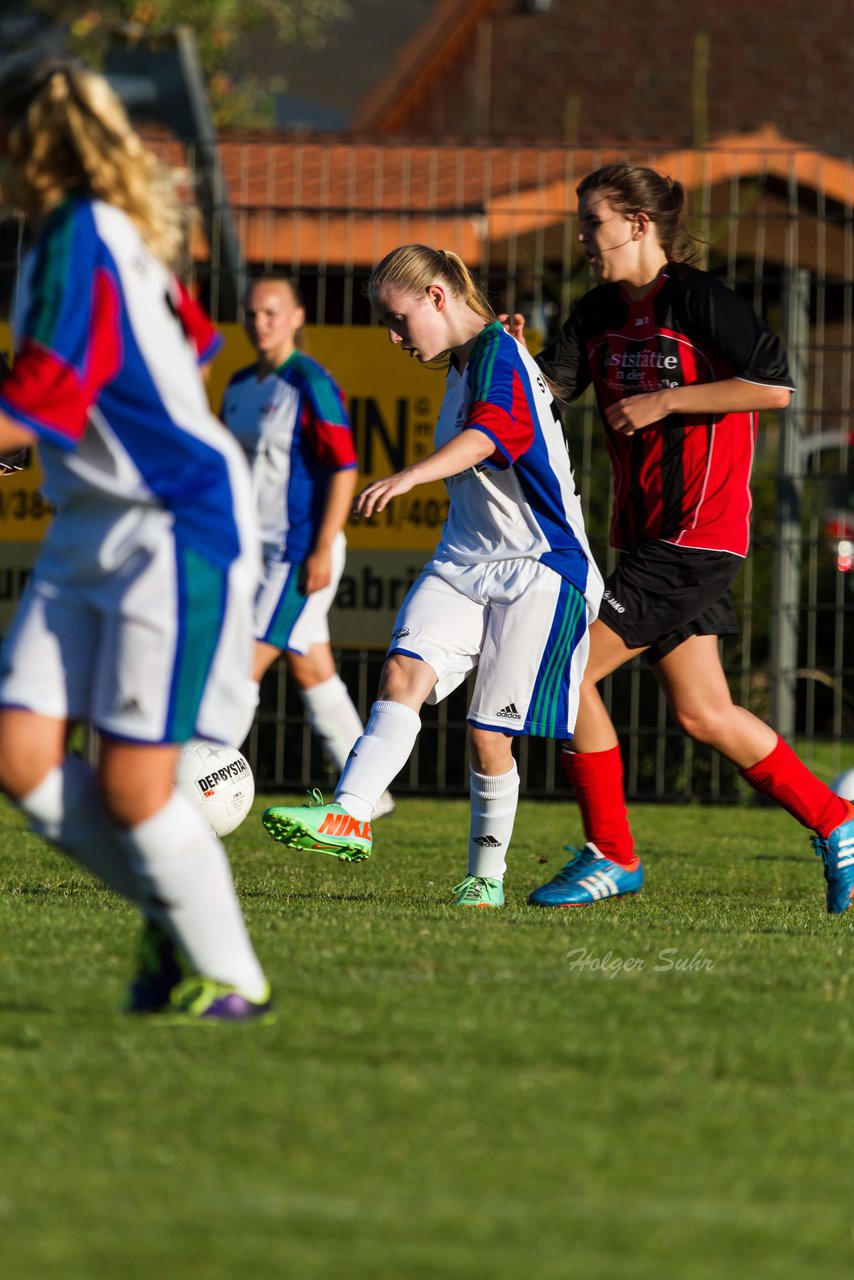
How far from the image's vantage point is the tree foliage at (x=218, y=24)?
2064cm

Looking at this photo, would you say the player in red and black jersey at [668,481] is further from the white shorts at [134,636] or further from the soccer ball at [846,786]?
the white shorts at [134,636]

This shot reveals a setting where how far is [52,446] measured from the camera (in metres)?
3.41

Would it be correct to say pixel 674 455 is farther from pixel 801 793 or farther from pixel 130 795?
pixel 130 795

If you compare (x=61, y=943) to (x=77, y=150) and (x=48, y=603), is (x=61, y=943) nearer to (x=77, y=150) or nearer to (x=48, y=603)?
(x=48, y=603)

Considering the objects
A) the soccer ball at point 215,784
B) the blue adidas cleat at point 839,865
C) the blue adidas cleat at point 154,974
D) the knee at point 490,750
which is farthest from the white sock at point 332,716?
the blue adidas cleat at point 154,974

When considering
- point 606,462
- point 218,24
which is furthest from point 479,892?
point 218,24

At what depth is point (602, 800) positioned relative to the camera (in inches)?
239

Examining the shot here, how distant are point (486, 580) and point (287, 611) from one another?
7.42 feet

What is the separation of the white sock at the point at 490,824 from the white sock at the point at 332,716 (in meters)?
2.45

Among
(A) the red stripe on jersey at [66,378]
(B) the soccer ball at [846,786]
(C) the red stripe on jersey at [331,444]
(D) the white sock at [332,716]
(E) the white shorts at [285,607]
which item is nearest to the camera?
(A) the red stripe on jersey at [66,378]

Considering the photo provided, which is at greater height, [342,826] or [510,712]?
[510,712]

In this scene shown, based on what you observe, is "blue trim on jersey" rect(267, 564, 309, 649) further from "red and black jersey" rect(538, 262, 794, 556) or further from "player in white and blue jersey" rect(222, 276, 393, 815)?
"red and black jersey" rect(538, 262, 794, 556)

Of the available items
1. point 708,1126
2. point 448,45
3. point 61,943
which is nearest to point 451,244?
point 61,943

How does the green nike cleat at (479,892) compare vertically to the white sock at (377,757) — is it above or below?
below
